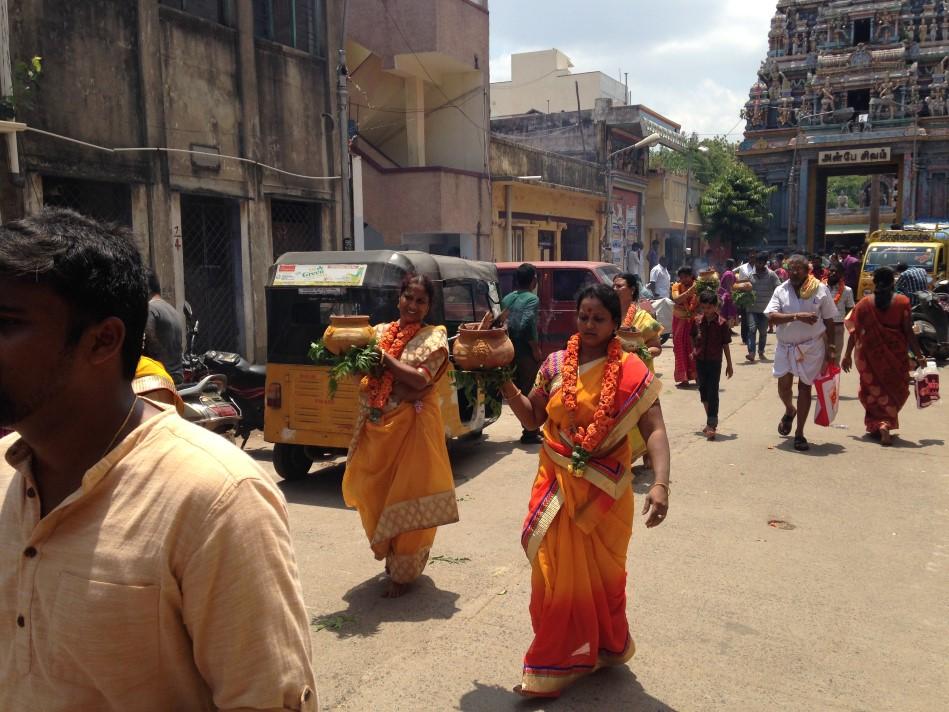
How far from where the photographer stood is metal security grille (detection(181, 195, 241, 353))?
11.7 meters

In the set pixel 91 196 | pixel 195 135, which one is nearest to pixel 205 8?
pixel 195 135

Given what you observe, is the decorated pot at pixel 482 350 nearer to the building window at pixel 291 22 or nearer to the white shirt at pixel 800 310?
the white shirt at pixel 800 310

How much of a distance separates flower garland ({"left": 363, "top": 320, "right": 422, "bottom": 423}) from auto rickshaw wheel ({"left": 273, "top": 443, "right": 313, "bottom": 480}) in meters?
2.51

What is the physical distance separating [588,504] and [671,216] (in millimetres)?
38533

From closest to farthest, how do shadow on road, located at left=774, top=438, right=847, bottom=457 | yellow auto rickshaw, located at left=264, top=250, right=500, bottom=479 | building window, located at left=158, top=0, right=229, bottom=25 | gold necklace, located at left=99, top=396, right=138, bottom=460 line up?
gold necklace, located at left=99, top=396, right=138, bottom=460
yellow auto rickshaw, located at left=264, top=250, right=500, bottom=479
shadow on road, located at left=774, top=438, right=847, bottom=457
building window, located at left=158, top=0, right=229, bottom=25

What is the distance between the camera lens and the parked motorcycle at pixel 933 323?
14.3m

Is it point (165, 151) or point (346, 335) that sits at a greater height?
point (165, 151)

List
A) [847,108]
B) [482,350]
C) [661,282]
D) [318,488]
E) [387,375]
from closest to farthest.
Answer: [482,350] → [387,375] → [318,488] → [661,282] → [847,108]

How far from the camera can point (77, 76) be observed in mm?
9633

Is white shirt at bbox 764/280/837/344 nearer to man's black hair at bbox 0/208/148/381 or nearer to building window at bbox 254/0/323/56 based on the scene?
man's black hair at bbox 0/208/148/381

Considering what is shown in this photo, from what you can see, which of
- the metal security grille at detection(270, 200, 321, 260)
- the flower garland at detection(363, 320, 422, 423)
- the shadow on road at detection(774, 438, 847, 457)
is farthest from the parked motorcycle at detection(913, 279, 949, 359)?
the flower garland at detection(363, 320, 422, 423)

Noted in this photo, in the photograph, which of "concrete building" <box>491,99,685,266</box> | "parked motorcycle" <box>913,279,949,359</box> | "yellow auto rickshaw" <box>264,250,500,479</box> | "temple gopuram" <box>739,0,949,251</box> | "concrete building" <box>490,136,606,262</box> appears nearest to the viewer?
"yellow auto rickshaw" <box>264,250,500,479</box>

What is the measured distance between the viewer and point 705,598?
15.0ft

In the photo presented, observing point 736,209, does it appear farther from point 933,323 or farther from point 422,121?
point 933,323
